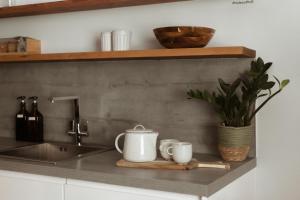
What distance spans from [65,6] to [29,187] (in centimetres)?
98

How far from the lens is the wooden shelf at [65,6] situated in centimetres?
219

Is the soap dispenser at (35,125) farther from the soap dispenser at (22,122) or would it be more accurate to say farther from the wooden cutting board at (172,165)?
the wooden cutting board at (172,165)

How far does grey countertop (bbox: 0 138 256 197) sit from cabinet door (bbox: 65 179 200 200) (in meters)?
0.03

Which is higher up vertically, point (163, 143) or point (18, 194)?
point (163, 143)

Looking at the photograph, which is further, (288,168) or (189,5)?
(189,5)

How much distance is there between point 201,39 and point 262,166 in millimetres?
684

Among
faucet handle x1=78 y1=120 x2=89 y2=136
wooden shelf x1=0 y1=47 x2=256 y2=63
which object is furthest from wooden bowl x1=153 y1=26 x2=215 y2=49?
faucet handle x1=78 y1=120 x2=89 y2=136

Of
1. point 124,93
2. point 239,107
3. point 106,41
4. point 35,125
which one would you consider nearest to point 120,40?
point 106,41

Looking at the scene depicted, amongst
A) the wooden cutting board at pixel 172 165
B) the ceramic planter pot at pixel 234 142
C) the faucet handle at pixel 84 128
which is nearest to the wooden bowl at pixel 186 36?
the ceramic planter pot at pixel 234 142

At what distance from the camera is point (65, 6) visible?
2.30m

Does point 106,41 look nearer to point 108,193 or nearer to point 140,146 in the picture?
point 140,146

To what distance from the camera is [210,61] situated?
2.11 meters

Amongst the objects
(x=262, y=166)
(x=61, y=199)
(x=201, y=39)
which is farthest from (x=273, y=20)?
(x=61, y=199)

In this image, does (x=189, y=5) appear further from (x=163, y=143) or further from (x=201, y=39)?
(x=163, y=143)
